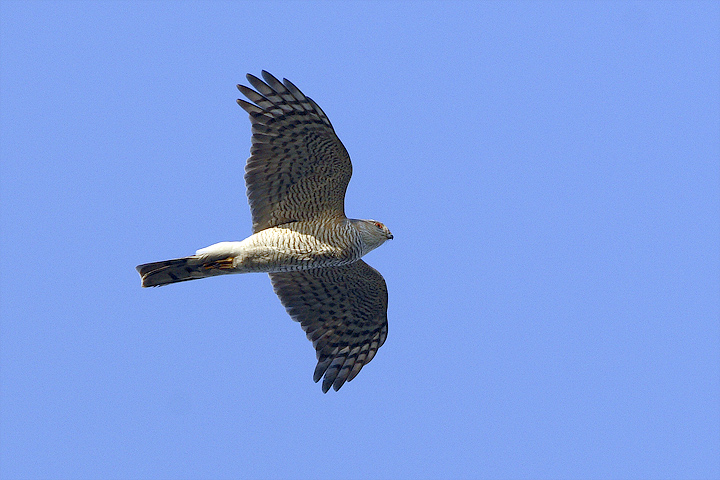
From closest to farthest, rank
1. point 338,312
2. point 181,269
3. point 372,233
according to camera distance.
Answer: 1. point 181,269
2. point 372,233
3. point 338,312

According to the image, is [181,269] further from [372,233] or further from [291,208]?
[372,233]

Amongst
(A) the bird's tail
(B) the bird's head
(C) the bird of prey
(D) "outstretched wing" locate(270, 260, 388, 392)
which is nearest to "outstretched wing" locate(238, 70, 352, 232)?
(C) the bird of prey

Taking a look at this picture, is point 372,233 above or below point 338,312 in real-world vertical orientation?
above

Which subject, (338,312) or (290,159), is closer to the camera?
(290,159)

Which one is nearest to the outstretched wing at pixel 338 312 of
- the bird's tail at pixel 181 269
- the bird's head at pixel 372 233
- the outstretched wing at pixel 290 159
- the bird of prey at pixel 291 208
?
the bird of prey at pixel 291 208

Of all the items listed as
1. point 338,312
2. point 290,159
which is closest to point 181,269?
point 290,159

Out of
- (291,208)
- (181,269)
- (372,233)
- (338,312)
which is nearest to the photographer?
(181,269)

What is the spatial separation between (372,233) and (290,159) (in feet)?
5.56

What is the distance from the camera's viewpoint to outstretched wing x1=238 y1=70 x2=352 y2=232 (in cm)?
1202

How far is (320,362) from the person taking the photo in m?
13.9

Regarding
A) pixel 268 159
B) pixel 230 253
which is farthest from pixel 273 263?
pixel 268 159

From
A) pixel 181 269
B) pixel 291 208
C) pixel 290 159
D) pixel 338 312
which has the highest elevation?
pixel 290 159

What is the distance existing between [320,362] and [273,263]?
2174 millimetres

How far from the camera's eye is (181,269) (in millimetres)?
12219
